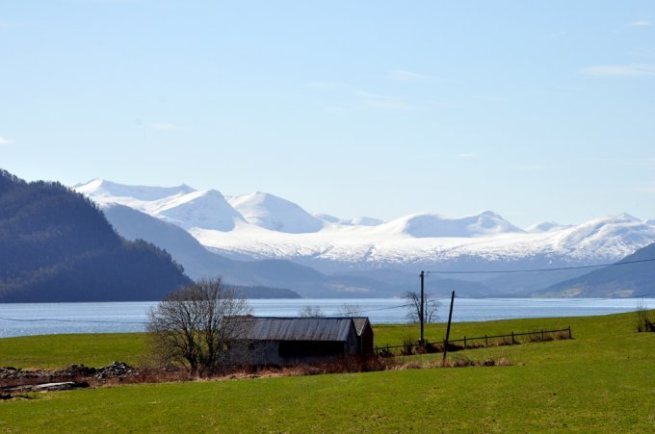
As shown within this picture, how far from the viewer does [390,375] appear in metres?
66.9

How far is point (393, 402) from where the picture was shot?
51.4 m

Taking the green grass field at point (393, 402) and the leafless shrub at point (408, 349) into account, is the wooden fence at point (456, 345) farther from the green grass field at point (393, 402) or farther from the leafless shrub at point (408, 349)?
the green grass field at point (393, 402)

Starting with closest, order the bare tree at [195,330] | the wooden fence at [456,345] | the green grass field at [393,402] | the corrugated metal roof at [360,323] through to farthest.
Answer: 1. the green grass field at [393,402]
2. the bare tree at [195,330]
3. the wooden fence at [456,345]
4. the corrugated metal roof at [360,323]

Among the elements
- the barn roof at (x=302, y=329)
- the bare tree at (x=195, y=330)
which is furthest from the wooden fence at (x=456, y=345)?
the bare tree at (x=195, y=330)

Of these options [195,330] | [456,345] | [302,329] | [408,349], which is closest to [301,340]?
[302,329]

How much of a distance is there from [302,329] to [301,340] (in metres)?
1.30

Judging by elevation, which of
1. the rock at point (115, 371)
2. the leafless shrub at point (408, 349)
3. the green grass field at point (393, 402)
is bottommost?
the green grass field at point (393, 402)

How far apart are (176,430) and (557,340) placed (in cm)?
5974

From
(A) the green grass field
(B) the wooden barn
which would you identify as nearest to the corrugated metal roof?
(B) the wooden barn

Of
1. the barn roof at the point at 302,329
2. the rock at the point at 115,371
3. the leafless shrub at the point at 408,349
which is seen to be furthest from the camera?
the barn roof at the point at 302,329

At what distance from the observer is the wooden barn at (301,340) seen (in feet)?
327

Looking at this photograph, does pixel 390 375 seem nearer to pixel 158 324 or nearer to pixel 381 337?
pixel 158 324

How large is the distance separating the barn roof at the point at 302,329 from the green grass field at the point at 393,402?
2644 centimetres

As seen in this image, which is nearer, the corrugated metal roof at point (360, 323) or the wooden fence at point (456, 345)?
the wooden fence at point (456, 345)
